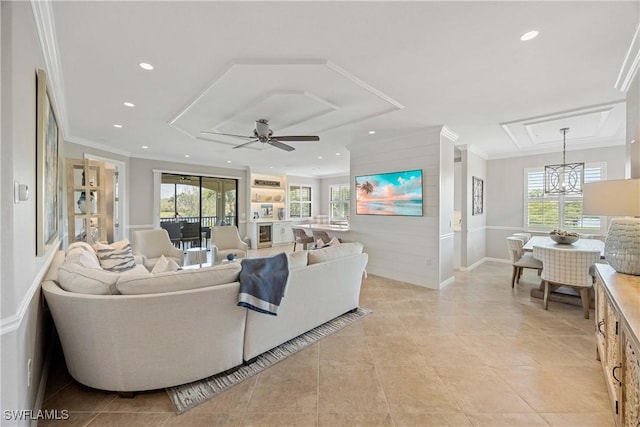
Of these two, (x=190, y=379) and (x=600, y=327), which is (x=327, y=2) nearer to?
(x=190, y=379)

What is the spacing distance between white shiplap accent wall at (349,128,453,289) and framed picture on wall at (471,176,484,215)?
80.6 inches

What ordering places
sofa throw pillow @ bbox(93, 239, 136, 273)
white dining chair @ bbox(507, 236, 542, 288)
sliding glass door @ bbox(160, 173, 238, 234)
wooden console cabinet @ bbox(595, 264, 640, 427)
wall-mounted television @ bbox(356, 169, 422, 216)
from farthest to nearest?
sliding glass door @ bbox(160, 173, 238, 234) → wall-mounted television @ bbox(356, 169, 422, 216) → white dining chair @ bbox(507, 236, 542, 288) → sofa throw pillow @ bbox(93, 239, 136, 273) → wooden console cabinet @ bbox(595, 264, 640, 427)

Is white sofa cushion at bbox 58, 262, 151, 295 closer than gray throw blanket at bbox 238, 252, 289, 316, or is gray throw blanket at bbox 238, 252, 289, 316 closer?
white sofa cushion at bbox 58, 262, 151, 295

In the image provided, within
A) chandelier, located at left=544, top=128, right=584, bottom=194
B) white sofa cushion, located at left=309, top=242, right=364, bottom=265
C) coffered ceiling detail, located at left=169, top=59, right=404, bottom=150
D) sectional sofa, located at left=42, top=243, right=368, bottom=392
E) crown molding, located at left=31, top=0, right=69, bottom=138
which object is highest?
coffered ceiling detail, located at left=169, top=59, right=404, bottom=150

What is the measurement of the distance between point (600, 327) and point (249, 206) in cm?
777

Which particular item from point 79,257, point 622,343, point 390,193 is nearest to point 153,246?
point 79,257

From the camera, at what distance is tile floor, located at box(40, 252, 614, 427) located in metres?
1.72

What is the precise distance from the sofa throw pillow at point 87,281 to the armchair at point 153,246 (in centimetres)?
270

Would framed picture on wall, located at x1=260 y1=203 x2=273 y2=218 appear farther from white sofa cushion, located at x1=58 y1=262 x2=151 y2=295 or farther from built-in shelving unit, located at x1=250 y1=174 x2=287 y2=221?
white sofa cushion, located at x1=58 y1=262 x2=151 y2=295

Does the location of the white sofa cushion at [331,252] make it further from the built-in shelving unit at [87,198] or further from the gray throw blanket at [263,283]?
the built-in shelving unit at [87,198]

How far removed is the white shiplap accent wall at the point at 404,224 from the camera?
14.5ft

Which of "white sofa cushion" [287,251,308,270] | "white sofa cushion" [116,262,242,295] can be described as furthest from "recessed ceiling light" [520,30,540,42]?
"white sofa cushion" [116,262,242,295]

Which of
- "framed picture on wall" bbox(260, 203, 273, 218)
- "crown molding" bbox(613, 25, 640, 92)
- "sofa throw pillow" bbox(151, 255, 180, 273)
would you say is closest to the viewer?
"crown molding" bbox(613, 25, 640, 92)

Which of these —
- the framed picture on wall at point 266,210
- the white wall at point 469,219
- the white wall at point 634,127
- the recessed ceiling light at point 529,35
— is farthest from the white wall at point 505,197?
the framed picture on wall at point 266,210
